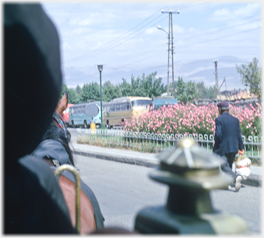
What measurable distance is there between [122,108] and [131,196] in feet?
76.9

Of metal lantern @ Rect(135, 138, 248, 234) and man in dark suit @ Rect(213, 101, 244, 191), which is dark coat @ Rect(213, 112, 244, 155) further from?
metal lantern @ Rect(135, 138, 248, 234)

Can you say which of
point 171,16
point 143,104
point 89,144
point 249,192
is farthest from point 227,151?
point 143,104

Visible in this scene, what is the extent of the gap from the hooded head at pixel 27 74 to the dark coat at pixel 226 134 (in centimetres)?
573

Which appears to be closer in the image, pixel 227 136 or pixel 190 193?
pixel 190 193

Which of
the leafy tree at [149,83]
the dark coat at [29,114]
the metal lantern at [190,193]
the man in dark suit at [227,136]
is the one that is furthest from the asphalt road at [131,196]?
the metal lantern at [190,193]

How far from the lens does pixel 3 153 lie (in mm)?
841

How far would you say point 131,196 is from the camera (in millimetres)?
6012

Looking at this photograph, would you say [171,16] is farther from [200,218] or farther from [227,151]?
[227,151]

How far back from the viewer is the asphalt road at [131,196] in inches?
188

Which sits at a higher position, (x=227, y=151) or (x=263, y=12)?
(x=263, y=12)

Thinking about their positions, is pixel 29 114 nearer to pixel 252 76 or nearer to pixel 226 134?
pixel 226 134

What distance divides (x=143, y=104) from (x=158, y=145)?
1756cm

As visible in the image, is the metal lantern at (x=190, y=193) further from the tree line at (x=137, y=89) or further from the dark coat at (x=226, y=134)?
the dark coat at (x=226, y=134)

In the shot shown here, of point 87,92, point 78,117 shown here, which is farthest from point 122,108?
point 87,92
